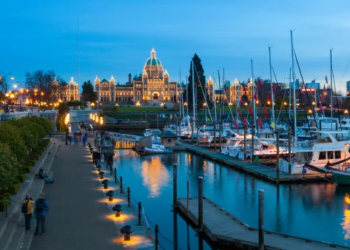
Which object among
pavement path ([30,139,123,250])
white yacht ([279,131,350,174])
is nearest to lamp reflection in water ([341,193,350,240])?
white yacht ([279,131,350,174])

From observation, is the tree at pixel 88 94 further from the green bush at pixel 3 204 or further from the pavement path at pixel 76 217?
the green bush at pixel 3 204

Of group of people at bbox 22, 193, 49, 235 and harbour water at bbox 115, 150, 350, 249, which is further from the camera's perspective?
harbour water at bbox 115, 150, 350, 249

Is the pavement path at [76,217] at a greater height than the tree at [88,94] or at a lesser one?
lesser

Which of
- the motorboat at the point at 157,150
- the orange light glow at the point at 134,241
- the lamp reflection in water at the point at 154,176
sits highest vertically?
the motorboat at the point at 157,150

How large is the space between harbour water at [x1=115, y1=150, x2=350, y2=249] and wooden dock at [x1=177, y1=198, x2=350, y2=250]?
3.38 feet

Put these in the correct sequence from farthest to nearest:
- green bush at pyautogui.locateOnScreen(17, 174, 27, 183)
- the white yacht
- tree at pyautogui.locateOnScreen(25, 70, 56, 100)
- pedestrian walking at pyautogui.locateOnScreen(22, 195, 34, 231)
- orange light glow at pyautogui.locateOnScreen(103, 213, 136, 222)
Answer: tree at pyautogui.locateOnScreen(25, 70, 56, 100)
the white yacht
green bush at pyautogui.locateOnScreen(17, 174, 27, 183)
orange light glow at pyautogui.locateOnScreen(103, 213, 136, 222)
pedestrian walking at pyautogui.locateOnScreen(22, 195, 34, 231)

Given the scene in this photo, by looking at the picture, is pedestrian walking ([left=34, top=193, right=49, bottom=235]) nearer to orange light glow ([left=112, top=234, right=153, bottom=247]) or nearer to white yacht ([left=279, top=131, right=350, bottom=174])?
orange light glow ([left=112, top=234, right=153, bottom=247])

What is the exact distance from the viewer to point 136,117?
118500 millimetres

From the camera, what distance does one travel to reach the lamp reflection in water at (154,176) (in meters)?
32.1

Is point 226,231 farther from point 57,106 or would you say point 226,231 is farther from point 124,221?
point 57,106

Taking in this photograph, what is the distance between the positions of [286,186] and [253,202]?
15.8ft

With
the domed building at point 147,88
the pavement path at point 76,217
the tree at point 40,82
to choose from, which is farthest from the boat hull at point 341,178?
the domed building at point 147,88

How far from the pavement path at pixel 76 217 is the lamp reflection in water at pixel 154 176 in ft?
15.7

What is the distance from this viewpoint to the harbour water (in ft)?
71.7
